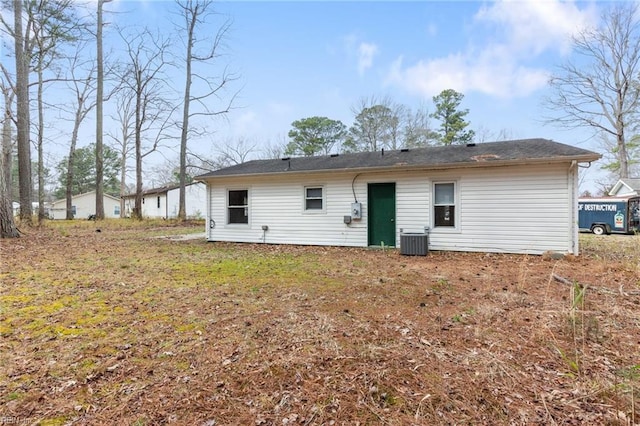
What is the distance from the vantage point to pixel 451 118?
1027 inches

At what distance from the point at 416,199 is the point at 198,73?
737 inches

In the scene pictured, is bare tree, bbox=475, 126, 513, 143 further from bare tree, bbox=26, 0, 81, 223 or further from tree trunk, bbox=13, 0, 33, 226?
tree trunk, bbox=13, 0, 33, 226

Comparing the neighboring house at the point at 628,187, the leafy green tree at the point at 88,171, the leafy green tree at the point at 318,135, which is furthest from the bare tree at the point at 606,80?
the leafy green tree at the point at 88,171

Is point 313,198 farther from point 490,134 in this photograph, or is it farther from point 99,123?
point 490,134

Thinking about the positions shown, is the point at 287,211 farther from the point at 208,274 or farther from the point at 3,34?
the point at 3,34

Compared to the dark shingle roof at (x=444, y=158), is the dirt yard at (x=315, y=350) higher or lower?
lower

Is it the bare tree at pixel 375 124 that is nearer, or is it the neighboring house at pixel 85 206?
the bare tree at pixel 375 124

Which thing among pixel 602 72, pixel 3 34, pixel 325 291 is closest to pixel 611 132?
pixel 602 72

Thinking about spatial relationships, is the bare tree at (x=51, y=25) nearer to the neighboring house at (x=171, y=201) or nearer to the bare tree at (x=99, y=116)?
the bare tree at (x=99, y=116)

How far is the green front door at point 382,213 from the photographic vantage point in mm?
9281

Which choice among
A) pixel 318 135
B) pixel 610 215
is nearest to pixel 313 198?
pixel 610 215

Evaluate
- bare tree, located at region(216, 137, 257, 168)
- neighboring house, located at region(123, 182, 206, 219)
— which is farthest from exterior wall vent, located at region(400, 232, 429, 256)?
neighboring house, located at region(123, 182, 206, 219)

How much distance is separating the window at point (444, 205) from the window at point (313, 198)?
3487mm

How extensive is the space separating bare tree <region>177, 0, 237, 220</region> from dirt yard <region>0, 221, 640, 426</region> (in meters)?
16.8
